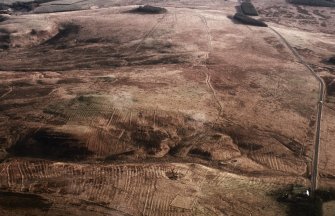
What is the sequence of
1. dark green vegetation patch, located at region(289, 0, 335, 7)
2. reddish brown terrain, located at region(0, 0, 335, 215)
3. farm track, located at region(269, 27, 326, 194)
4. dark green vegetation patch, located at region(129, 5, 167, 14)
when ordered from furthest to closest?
dark green vegetation patch, located at region(289, 0, 335, 7) < dark green vegetation patch, located at region(129, 5, 167, 14) < farm track, located at region(269, 27, 326, 194) < reddish brown terrain, located at region(0, 0, 335, 215)

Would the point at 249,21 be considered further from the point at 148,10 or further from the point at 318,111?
the point at 318,111

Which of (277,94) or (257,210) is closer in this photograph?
(257,210)

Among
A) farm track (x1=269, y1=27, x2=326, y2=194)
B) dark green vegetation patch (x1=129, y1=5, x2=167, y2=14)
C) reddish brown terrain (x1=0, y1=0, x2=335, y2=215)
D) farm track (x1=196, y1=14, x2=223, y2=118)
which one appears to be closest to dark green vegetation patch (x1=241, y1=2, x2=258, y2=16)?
farm track (x1=196, y1=14, x2=223, y2=118)

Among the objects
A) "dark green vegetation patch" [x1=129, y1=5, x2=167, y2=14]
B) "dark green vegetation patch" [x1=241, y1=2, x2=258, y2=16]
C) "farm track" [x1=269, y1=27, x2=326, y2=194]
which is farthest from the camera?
"dark green vegetation patch" [x1=241, y1=2, x2=258, y2=16]

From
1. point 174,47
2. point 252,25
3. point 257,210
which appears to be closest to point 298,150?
point 257,210

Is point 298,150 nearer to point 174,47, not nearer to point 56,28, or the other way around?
point 174,47

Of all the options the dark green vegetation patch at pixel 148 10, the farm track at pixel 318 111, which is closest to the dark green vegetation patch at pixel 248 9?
the farm track at pixel 318 111

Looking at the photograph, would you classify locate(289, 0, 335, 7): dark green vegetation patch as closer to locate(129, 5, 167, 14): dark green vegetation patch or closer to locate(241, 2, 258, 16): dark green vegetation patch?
locate(241, 2, 258, 16): dark green vegetation patch

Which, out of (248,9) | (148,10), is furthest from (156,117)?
(248,9)
